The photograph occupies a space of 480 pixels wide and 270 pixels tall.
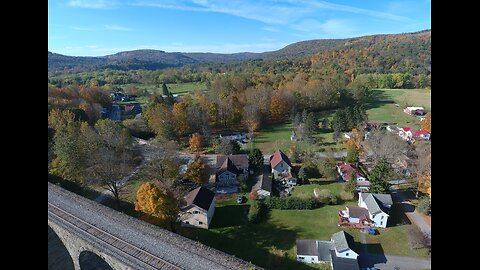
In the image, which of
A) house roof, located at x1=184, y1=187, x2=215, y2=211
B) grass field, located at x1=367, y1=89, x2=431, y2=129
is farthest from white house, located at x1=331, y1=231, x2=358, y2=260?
grass field, located at x1=367, y1=89, x2=431, y2=129

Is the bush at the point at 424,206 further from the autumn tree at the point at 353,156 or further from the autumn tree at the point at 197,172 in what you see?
the autumn tree at the point at 197,172

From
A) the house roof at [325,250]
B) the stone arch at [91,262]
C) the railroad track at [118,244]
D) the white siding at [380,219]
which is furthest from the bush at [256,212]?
the stone arch at [91,262]

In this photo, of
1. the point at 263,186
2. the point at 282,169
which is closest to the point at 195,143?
the point at 282,169

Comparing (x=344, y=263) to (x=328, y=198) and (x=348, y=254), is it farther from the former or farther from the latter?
(x=328, y=198)

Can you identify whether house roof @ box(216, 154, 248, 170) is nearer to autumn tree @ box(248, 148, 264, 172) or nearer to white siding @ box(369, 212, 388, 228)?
autumn tree @ box(248, 148, 264, 172)
